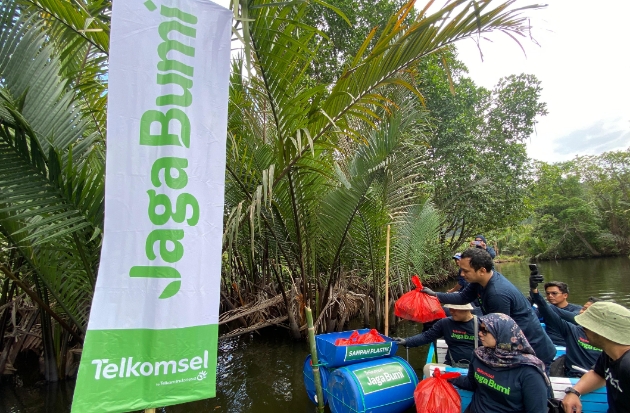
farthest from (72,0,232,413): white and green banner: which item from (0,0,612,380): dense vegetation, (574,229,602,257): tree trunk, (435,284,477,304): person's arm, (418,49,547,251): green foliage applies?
(574,229,602,257): tree trunk

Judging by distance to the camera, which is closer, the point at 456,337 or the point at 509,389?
the point at 509,389

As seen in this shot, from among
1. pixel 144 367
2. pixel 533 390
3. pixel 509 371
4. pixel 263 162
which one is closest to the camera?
pixel 144 367

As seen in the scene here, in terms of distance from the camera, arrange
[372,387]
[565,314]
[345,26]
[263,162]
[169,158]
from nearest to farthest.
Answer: [169,158], [372,387], [565,314], [263,162], [345,26]

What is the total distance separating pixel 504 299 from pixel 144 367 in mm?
2664

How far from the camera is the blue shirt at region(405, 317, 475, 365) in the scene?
3562 mm

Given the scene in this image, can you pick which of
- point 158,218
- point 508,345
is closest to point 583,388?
point 508,345

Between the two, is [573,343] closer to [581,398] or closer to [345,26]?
[581,398]

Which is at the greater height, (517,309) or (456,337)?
(517,309)

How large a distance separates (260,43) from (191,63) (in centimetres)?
99

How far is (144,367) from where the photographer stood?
170 cm

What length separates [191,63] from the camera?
1.97 m

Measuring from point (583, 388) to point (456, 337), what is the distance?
1.31 m

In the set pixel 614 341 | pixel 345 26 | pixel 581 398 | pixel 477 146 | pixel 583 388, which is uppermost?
pixel 345 26

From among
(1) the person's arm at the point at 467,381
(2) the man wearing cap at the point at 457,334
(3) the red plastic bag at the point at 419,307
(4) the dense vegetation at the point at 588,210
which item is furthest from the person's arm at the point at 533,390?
(4) the dense vegetation at the point at 588,210
